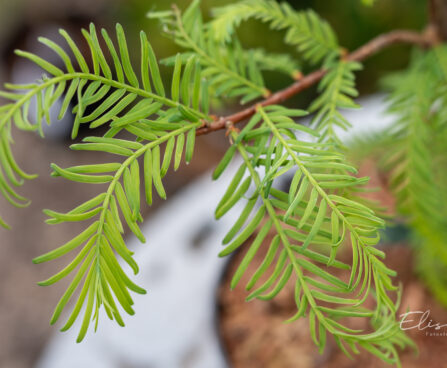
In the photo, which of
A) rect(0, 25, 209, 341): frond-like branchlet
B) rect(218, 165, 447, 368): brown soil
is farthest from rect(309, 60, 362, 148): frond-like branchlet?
rect(218, 165, 447, 368): brown soil

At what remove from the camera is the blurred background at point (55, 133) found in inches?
40.5

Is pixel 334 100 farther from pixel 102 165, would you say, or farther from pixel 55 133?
pixel 55 133

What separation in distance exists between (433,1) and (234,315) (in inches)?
17.9

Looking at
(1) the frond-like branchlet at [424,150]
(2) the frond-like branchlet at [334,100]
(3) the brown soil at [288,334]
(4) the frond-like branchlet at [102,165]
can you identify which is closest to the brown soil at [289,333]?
(3) the brown soil at [288,334]

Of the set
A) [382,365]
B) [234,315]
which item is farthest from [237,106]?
[382,365]

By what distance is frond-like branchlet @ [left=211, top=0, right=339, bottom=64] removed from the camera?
38cm

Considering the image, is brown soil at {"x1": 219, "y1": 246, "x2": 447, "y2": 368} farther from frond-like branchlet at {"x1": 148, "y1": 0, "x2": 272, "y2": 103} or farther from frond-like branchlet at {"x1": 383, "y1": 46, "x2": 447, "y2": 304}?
frond-like branchlet at {"x1": 148, "y1": 0, "x2": 272, "y2": 103}

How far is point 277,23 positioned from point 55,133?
1131 mm

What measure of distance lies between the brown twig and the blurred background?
1.63 feet

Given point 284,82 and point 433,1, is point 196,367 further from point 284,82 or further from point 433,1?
point 284,82

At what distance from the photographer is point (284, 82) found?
1.14m

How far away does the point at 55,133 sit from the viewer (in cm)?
138

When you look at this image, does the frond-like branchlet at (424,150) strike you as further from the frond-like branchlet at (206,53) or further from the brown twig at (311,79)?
the frond-like branchlet at (206,53)

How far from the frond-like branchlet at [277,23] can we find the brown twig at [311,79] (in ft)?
0.07
